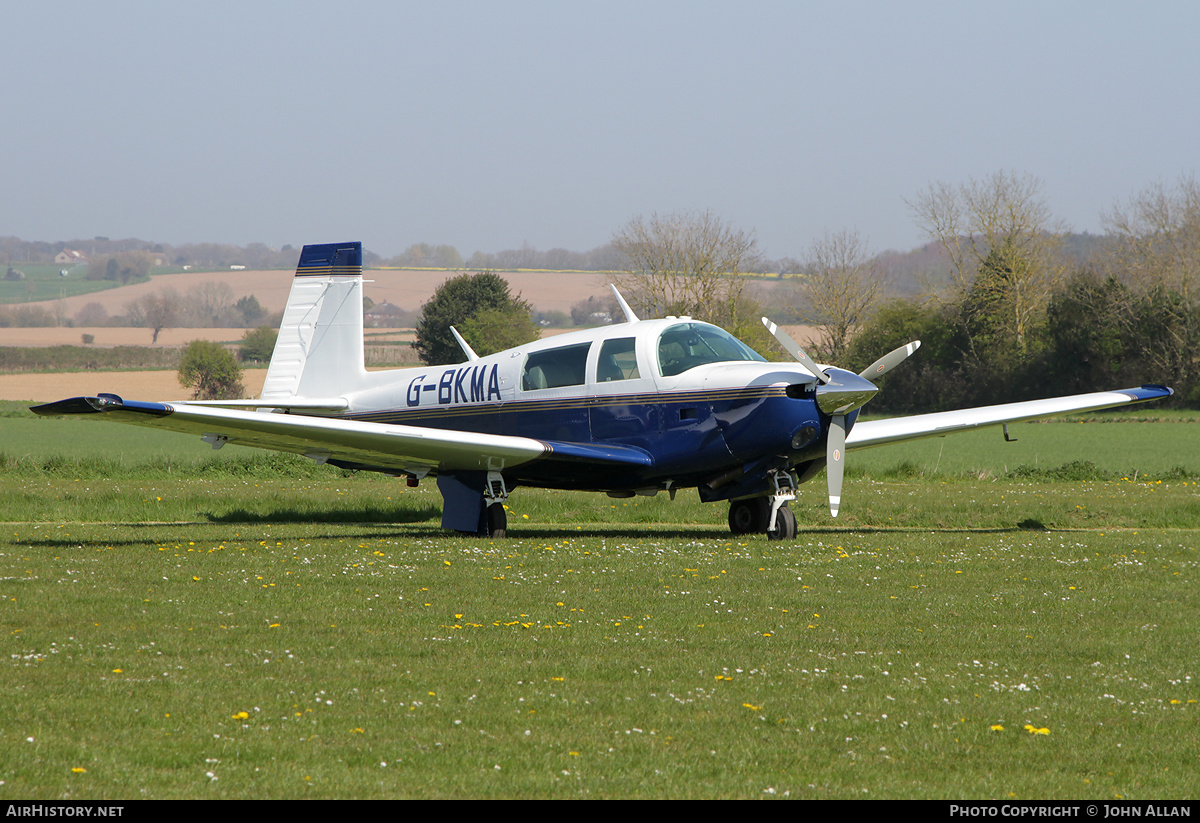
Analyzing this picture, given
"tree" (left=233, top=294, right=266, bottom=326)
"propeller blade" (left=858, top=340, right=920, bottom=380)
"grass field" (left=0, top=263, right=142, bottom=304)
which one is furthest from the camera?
"grass field" (left=0, top=263, right=142, bottom=304)

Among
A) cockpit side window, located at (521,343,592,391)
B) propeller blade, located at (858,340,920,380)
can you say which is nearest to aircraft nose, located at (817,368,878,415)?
propeller blade, located at (858,340,920,380)

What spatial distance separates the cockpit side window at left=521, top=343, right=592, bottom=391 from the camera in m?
14.2

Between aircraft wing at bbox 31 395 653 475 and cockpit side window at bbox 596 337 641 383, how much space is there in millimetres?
887

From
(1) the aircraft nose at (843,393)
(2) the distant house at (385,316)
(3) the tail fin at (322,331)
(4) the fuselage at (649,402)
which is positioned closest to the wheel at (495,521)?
(4) the fuselage at (649,402)

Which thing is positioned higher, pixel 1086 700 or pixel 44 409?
pixel 44 409

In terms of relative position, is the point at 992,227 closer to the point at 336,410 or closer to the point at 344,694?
the point at 336,410

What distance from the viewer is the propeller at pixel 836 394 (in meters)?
12.6

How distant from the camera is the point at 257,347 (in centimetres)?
10769

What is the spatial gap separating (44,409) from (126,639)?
4192mm

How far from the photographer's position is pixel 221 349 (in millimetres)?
81312

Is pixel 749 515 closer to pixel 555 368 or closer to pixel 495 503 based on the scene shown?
pixel 555 368

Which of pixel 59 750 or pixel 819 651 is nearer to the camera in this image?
pixel 59 750

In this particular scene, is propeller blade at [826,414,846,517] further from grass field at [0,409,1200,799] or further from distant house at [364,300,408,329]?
distant house at [364,300,408,329]
